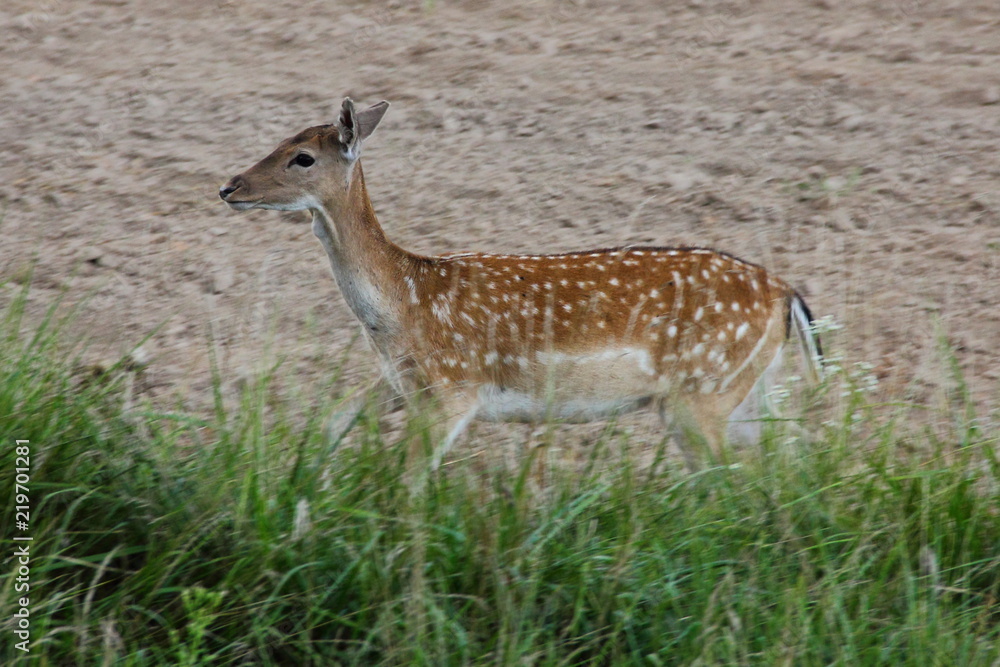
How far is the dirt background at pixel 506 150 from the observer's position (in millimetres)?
6301

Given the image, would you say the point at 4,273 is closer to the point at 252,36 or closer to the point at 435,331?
the point at 435,331

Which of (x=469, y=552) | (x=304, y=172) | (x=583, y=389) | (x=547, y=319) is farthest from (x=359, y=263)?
(x=469, y=552)

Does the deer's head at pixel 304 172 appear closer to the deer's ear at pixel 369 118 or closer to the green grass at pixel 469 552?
the deer's ear at pixel 369 118

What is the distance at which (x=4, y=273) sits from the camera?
666 cm

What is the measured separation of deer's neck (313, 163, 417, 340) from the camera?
16.8 feet

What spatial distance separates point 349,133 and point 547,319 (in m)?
1.11

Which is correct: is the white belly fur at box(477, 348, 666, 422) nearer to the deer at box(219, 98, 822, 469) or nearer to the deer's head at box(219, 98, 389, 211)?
the deer at box(219, 98, 822, 469)

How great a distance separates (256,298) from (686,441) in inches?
106

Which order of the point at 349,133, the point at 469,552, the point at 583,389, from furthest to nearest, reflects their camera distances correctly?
1. the point at 349,133
2. the point at 583,389
3. the point at 469,552

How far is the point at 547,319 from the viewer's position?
501 cm

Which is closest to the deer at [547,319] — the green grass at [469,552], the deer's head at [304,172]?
the deer's head at [304,172]

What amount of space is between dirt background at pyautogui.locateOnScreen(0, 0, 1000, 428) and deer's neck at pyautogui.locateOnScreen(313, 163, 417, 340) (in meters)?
0.51

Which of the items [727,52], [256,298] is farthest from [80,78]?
[727,52]

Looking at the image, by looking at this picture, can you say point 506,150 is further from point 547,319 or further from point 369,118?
point 547,319
